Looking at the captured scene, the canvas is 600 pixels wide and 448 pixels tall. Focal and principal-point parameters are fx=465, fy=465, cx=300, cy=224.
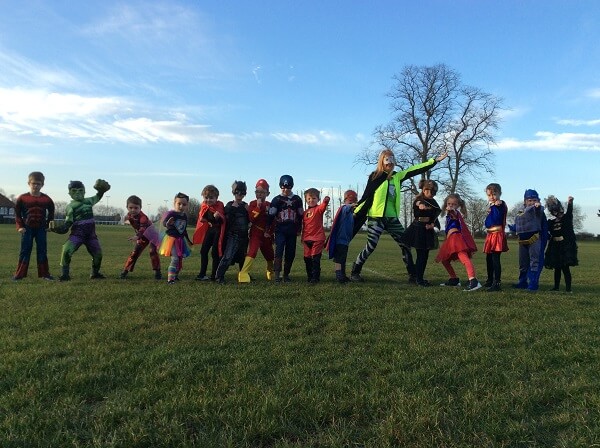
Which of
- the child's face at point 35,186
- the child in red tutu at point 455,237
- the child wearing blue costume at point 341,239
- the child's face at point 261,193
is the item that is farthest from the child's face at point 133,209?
the child in red tutu at point 455,237

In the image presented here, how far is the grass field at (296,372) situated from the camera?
2.78m

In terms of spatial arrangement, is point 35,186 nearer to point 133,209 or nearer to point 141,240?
point 133,209

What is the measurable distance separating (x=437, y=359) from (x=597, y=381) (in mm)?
1175

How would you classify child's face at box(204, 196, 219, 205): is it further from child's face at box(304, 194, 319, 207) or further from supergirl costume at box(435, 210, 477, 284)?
supergirl costume at box(435, 210, 477, 284)

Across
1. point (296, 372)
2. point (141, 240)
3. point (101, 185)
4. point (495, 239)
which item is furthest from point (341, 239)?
point (296, 372)

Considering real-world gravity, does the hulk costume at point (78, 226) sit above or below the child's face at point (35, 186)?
below

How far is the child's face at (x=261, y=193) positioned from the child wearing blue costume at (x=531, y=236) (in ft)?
15.1

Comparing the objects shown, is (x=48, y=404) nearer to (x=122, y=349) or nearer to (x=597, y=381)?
(x=122, y=349)

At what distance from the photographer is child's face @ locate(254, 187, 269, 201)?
8.52m

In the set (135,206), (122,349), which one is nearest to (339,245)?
(135,206)

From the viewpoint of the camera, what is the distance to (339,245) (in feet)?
27.7

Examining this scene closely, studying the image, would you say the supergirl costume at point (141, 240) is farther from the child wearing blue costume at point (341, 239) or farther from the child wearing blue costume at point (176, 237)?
the child wearing blue costume at point (341, 239)

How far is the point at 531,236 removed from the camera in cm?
841

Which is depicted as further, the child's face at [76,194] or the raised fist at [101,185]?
the raised fist at [101,185]
